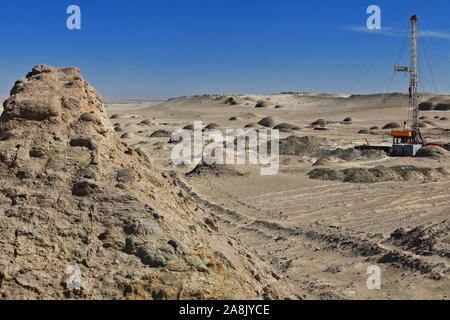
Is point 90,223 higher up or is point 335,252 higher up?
point 90,223

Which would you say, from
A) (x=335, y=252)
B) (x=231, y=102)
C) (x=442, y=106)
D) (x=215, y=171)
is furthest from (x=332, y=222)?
(x=231, y=102)

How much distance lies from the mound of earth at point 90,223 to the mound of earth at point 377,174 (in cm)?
983

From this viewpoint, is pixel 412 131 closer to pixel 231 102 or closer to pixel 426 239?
pixel 426 239

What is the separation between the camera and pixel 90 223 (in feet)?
14.4

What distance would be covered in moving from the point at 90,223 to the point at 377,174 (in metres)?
12.0

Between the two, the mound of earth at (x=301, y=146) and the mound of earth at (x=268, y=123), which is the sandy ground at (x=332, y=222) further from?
the mound of earth at (x=268, y=123)

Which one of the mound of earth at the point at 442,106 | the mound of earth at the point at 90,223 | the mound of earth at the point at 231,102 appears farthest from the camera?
the mound of earth at the point at 231,102

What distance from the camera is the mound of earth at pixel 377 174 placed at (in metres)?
15.0

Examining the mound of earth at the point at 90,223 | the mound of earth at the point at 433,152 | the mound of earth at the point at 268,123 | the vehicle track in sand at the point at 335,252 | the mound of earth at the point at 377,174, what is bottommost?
the vehicle track in sand at the point at 335,252

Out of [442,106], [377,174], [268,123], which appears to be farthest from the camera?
[442,106]

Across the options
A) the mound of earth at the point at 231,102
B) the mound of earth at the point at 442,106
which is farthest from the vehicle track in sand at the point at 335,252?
the mound of earth at the point at 231,102

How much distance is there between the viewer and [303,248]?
29.9 ft

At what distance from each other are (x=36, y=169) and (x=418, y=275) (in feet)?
17.0

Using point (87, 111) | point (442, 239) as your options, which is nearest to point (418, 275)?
point (442, 239)
